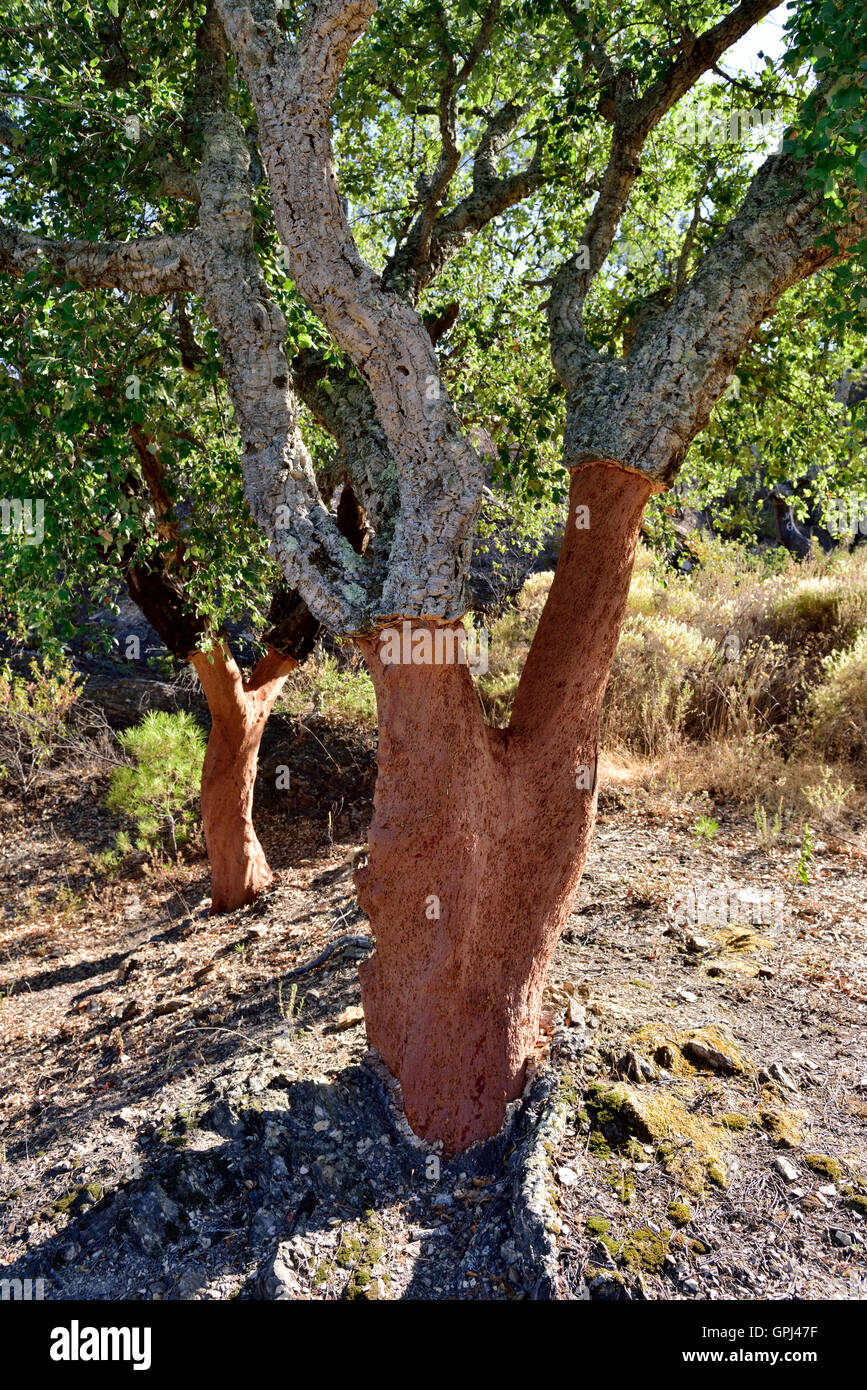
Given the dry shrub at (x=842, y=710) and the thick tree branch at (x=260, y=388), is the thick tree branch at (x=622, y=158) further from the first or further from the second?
the dry shrub at (x=842, y=710)

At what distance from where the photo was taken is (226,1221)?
3.24m

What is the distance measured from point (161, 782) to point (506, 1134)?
593 centimetres

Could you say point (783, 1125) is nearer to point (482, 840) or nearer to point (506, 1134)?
point (506, 1134)

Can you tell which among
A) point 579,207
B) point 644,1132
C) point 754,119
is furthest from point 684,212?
point 644,1132

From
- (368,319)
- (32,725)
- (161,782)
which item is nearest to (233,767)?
(161,782)

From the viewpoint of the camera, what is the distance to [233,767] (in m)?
6.87

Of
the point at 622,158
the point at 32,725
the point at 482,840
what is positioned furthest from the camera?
the point at 32,725

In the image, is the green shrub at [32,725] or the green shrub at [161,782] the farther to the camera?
the green shrub at [32,725]

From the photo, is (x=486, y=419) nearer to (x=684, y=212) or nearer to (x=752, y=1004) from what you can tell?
(x=684, y=212)

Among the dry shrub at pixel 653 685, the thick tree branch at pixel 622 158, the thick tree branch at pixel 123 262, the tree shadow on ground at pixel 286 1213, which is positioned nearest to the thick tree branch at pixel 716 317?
the thick tree branch at pixel 622 158

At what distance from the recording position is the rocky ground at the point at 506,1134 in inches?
117

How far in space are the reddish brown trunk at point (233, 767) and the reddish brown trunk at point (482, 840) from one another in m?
3.27

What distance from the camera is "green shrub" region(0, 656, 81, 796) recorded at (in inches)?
395

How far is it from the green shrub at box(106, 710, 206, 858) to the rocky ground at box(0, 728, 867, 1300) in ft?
9.48
